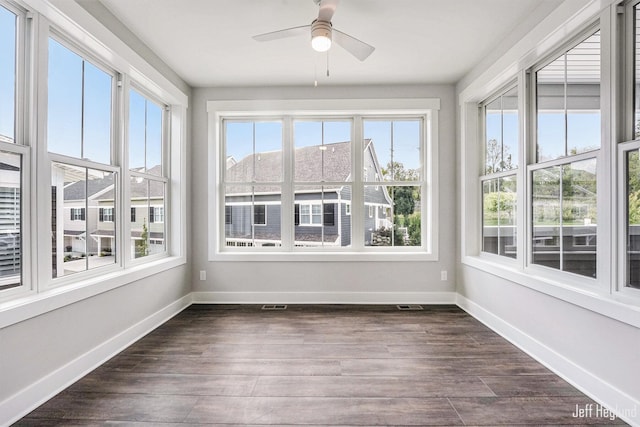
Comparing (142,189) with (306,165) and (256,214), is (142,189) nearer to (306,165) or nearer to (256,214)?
(256,214)

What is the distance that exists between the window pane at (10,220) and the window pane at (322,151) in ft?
9.30

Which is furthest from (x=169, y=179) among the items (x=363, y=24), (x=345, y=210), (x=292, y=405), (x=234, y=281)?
(x=292, y=405)

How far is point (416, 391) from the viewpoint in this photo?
2.22 m

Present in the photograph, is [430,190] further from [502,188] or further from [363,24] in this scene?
[363,24]

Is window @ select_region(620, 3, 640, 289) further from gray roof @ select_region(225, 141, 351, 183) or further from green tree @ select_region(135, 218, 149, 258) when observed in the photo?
green tree @ select_region(135, 218, 149, 258)

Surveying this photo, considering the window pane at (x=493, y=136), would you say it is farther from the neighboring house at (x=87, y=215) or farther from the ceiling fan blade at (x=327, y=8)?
the neighboring house at (x=87, y=215)

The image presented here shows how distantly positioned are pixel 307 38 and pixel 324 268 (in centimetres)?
253

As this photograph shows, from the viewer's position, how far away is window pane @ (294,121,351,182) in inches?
174

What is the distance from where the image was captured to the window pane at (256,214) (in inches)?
175

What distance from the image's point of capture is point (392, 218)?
14.5ft

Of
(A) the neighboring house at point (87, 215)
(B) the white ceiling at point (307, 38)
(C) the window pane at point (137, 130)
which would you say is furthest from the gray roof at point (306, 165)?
(A) the neighboring house at point (87, 215)

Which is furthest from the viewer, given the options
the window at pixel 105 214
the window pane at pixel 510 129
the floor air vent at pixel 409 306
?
the floor air vent at pixel 409 306

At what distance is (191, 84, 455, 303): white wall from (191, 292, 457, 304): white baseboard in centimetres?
1

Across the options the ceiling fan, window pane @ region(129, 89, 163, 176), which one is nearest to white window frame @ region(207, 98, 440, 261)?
window pane @ region(129, 89, 163, 176)
